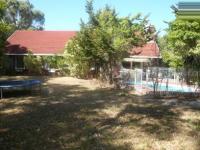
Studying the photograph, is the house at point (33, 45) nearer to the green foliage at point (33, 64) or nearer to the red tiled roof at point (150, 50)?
the green foliage at point (33, 64)

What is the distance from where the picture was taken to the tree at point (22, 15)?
73.8 m

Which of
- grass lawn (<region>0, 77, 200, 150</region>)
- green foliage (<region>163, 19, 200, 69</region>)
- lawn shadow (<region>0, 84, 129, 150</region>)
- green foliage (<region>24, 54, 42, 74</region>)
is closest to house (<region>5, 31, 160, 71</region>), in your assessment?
green foliage (<region>24, 54, 42, 74</region>)

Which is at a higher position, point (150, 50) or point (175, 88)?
point (150, 50)

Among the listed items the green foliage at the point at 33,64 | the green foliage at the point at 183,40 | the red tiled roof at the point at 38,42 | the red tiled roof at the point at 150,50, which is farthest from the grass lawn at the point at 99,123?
the red tiled roof at the point at 38,42

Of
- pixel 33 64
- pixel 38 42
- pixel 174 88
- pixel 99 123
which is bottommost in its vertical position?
pixel 99 123

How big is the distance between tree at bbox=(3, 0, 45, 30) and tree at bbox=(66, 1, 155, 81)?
48104 millimetres

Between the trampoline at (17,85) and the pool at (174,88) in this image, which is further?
the pool at (174,88)

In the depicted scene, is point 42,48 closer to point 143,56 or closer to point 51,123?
point 143,56

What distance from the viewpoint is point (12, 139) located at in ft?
35.1

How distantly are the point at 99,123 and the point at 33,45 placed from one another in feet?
98.5

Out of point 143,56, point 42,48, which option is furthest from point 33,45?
point 143,56

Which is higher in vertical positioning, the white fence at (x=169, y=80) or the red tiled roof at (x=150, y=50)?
the red tiled roof at (x=150, y=50)

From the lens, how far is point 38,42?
138 ft

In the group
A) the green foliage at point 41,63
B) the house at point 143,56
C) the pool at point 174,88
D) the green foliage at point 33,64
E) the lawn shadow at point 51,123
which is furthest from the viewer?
the house at point 143,56
